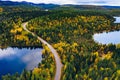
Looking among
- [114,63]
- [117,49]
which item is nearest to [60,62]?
[114,63]

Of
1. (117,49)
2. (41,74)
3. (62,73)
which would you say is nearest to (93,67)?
(62,73)

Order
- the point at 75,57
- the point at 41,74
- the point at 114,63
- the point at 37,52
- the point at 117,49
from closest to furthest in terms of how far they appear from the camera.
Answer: the point at 41,74 < the point at 114,63 < the point at 75,57 < the point at 117,49 < the point at 37,52

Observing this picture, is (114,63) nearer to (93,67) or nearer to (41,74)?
(93,67)

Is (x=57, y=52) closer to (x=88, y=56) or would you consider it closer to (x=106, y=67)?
(x=88, y=56)

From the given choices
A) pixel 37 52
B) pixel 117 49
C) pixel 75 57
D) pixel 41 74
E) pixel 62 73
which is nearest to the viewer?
pixel 41 74

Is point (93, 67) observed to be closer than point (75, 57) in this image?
Yes

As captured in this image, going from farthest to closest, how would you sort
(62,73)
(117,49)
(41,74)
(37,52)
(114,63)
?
(37,52) < (117,49) < (114,63) < (62,73) < (41,74)
